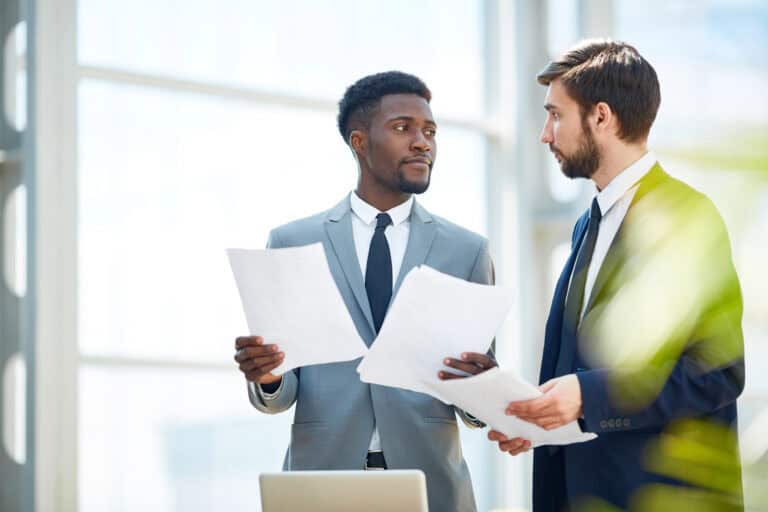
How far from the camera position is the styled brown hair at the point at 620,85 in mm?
2061

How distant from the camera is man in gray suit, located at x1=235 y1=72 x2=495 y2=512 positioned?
2.41 meters

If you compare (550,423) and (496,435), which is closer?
(550,423)

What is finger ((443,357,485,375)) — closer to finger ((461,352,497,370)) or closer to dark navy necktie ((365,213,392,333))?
finger ((461,352,497,370))

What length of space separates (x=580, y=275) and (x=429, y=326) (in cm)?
39

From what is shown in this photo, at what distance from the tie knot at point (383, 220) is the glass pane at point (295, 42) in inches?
92.3

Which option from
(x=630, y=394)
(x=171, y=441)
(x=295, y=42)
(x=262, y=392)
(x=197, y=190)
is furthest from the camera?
(x=295, y=42)

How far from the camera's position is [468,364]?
1897mm

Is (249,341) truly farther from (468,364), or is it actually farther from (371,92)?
(371,92)

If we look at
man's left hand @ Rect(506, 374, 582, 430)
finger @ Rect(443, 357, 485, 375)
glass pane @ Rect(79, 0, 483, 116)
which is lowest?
man's left hand @ Rect(506, 374, 582, 430)

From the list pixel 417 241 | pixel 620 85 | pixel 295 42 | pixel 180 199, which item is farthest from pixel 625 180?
pixel 295 42

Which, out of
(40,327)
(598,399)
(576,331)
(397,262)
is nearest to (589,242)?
(576,331)

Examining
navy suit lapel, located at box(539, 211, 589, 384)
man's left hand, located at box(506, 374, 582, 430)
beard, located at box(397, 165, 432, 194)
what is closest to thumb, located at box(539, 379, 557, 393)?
man's left hand, located at box(506, 374, 582, 430)

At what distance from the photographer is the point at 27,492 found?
13.4 ft

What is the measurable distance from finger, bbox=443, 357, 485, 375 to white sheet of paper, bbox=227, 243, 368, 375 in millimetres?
213
